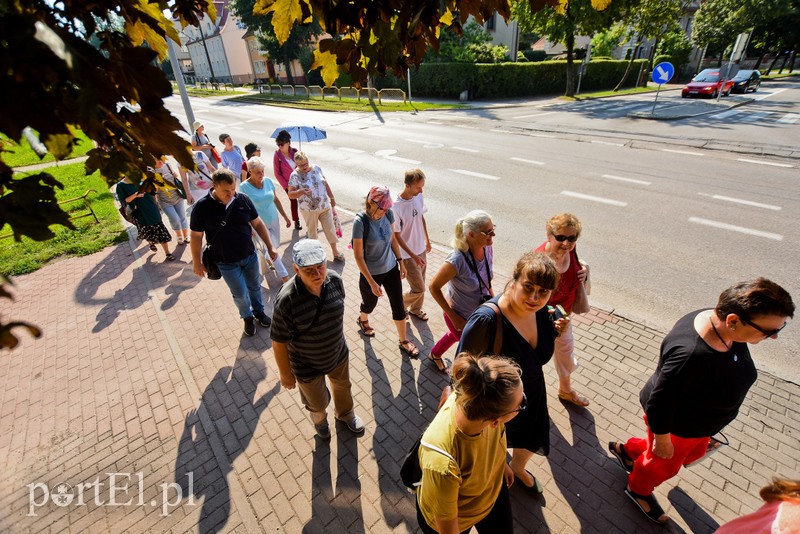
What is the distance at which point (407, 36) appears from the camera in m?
1.38

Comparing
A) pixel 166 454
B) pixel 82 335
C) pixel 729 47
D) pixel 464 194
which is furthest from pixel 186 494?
pixel 729 47

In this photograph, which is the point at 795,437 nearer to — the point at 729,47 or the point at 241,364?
the point at 241,364

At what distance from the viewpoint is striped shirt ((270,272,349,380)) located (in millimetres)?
2879

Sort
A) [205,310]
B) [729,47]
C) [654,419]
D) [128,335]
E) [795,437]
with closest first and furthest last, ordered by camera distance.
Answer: [654,419]
[795,437]
[128,335]
[205,310]
[729,47]

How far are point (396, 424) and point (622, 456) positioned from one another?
1.92m

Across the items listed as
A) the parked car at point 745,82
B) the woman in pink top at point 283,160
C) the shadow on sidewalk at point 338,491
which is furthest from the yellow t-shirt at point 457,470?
the parked car at point 745,82

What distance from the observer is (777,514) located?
1.51m

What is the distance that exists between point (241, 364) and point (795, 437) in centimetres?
542

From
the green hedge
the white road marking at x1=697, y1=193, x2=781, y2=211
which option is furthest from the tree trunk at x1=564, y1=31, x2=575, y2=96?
the white road marking at x1=697, y1=193, x2=781, y2=211

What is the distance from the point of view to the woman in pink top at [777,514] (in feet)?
4.81

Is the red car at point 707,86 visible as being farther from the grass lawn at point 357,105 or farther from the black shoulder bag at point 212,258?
the black shoulder bag at point 212,258

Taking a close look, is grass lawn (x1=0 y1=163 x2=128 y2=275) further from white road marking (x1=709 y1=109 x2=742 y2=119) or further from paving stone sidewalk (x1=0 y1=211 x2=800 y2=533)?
white road marking (x1=709 y1=109 x2=742 y2=119)

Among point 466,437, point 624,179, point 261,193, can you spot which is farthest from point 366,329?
point 624,179

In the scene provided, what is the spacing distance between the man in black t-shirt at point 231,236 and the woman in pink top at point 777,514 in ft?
15.2
